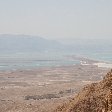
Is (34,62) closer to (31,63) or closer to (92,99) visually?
(31,63)

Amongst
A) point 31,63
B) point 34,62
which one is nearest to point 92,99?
point 31,63

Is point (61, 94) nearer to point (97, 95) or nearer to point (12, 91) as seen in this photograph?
point (12, 91)

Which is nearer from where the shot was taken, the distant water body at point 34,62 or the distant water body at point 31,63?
the distant water body at point 31,63

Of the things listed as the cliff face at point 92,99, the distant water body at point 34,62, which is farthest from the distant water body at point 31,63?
the cliff face at point 92,99

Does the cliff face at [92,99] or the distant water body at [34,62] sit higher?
the cliff face at [92,99]

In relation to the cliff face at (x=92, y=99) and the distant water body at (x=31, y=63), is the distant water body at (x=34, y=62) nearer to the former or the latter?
the distant water body at (x=31, y=63)

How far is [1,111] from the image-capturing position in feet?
118

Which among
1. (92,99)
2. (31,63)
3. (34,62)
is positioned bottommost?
(31,63)

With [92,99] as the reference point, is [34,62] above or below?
below

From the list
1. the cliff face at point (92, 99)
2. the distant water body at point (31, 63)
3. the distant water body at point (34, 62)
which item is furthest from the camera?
the distant water body at point (34, 62)

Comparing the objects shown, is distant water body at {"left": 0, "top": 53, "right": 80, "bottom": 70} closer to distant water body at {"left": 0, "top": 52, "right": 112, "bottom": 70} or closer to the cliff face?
distant water body at {"left": 0, "top": 52, "right": 112, "bottom": 70}

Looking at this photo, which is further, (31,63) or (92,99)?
(31,63)

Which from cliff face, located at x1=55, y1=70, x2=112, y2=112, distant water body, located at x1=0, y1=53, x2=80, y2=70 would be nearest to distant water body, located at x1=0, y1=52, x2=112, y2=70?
distant water body, located at x1=0, y1=53, x2=80, y2=70

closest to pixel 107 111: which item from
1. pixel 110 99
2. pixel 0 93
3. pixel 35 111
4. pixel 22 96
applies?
pixel 110 99
